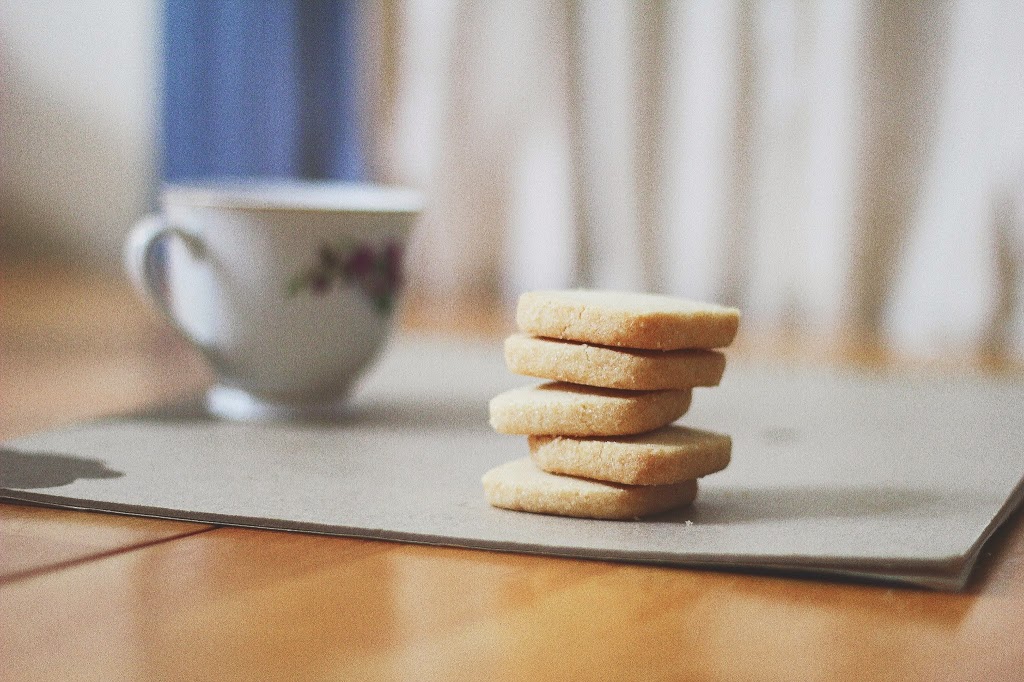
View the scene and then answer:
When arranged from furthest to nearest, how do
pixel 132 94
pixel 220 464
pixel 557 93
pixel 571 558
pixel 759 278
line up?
pixel 132 94 < pixel 557 93 < pixel 759 278 < pixel 220 464 < pixel 571 558

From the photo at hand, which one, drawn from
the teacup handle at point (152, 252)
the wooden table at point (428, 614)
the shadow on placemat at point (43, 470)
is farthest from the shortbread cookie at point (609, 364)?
the teacup handle at point (152, 252)

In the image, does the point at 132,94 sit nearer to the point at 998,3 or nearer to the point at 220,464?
the point at 998,3

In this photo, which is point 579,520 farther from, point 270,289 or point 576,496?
point 270,289

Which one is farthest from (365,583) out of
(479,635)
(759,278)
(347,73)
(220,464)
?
(347,73)

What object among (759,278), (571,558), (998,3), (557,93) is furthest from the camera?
(557,93)

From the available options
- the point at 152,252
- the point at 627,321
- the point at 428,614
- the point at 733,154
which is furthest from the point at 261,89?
the point at 428,614

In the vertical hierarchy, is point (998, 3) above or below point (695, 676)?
above

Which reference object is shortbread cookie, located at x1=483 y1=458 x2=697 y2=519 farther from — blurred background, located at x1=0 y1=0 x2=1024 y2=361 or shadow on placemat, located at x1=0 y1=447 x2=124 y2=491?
blurred background, located at x1=0 y1=0 x2=1024 y2=361

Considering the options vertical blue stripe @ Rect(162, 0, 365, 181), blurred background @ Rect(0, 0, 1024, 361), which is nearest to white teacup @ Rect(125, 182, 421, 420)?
blurred background @ Rect(0, 0, 1024, 361)
